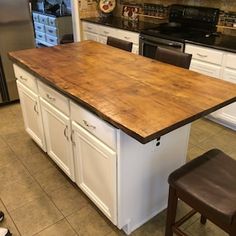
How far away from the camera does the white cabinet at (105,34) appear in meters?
3.71

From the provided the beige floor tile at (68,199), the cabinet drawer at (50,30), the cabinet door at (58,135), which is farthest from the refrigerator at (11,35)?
the cabinet drawer at (50,30)

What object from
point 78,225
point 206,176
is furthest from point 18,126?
point 206,176

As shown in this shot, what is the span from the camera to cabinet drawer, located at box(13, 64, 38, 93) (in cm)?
214

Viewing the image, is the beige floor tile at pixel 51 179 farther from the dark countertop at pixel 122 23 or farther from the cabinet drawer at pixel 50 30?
the cabinet drawer at pixel 50 30

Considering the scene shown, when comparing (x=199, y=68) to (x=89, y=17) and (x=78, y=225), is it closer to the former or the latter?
(x=78, y=225)

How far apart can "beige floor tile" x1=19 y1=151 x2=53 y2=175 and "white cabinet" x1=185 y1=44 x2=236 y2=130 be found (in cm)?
190

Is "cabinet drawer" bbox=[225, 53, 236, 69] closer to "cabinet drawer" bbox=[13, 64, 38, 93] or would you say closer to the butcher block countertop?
the butcher block countertop

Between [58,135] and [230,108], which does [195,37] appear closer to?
[230,108]

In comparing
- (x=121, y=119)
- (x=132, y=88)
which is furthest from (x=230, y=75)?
(x=121, y=119)

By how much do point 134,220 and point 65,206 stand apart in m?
0.55

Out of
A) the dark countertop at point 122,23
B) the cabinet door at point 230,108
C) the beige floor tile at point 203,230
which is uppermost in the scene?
the dark countertop at point 122,23

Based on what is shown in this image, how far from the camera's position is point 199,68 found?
9.82 feet

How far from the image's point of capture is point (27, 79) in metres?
2.24

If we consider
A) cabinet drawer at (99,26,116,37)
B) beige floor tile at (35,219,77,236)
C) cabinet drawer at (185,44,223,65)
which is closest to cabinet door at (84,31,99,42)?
cabinet drawer at (99,26,116,37)
